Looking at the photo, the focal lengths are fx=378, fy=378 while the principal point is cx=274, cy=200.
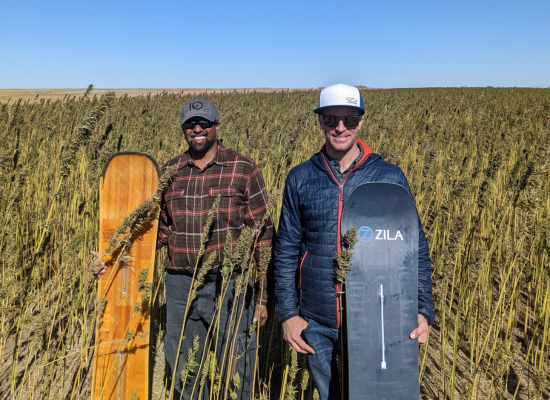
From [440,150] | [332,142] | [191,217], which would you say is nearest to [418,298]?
[332,142]

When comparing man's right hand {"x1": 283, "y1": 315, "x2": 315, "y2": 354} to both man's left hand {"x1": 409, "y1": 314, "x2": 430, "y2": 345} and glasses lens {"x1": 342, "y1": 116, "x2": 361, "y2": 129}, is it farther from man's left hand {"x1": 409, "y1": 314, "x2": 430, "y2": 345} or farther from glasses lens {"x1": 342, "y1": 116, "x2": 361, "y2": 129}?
glasses lens {"x1": 342, "y1": 116, "x2": 361, "y2": 129}

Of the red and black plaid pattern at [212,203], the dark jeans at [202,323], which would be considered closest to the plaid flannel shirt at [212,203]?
the red and black plaid pattern at [212,203]

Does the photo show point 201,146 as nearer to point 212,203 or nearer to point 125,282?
point 212,203

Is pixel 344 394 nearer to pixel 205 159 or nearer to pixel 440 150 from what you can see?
pixel 205 159

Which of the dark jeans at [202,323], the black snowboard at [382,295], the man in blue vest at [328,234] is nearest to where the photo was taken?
the black snowboard at [382,295]

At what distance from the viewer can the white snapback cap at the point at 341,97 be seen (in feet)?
5.34

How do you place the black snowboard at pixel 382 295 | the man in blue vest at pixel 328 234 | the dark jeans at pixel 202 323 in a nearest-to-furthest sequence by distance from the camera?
the black snowboard at pixel 382 295 → the man in blue vest at pixel 328 234 → the dark jeans at pixel 202 323

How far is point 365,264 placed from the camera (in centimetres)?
155

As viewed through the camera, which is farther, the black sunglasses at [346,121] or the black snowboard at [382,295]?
the black sunglasses at [346,121]

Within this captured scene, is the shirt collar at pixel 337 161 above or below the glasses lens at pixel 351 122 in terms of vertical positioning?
below

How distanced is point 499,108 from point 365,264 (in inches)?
462

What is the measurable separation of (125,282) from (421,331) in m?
1.51

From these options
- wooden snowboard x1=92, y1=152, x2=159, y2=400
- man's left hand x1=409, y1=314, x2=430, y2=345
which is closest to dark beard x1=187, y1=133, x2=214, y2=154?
wooden snowboard x1=92, y1=152, x2=159, y2=400

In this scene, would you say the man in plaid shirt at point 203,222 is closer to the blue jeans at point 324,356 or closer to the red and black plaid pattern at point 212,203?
the red and black plaid pattern at point 212,203
